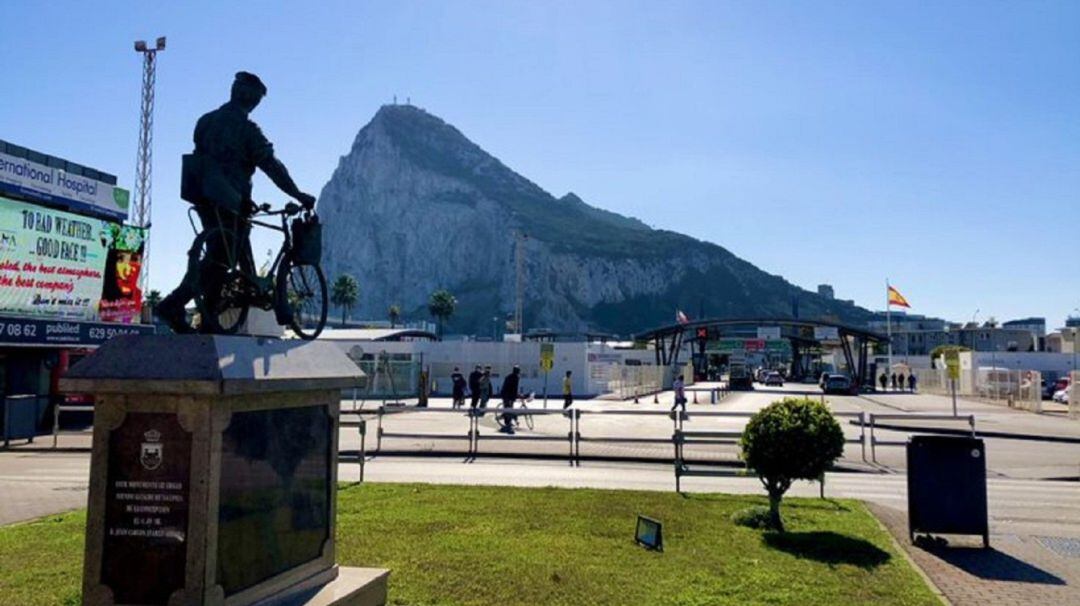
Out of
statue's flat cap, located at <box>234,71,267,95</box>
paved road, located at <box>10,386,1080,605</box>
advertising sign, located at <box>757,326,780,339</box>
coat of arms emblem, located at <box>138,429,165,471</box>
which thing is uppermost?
advertising sign, located at <box>757,326,780,339</box>

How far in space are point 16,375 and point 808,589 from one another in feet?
95.9

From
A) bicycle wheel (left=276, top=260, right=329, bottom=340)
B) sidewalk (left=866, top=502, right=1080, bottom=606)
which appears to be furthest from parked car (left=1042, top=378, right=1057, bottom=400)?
bicycle wheel (left=276, top=260, right=329, bottom=340)

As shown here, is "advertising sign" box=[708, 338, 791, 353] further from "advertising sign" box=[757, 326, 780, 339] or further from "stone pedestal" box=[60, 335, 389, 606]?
"stone pedestal" box=[60, 335, 389, 606]

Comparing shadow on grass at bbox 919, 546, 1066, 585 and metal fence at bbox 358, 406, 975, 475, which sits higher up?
metal fence at bbox 358, 406, 975, 475

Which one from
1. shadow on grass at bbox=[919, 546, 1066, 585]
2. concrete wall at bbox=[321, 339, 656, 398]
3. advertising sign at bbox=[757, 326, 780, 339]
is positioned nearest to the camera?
shadow on grass at bbox=[919, 546, 1066, 585]

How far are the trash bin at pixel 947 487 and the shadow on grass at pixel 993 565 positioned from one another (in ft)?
0.91

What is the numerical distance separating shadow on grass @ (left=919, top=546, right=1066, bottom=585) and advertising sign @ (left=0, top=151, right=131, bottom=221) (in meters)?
28.8

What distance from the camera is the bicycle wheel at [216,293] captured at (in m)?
5.71

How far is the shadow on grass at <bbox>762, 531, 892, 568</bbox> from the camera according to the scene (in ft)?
26.0

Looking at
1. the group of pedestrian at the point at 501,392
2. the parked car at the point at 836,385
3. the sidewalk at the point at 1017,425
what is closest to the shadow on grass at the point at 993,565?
the group of pedestrian at the point at 501,392

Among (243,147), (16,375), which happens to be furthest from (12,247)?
(243,147)

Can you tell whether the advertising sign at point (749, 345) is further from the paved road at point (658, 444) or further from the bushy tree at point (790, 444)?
the bushy tree at point (790, 444)

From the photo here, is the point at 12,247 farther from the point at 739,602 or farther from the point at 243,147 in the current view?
the point at 739,602

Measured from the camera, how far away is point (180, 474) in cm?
470
